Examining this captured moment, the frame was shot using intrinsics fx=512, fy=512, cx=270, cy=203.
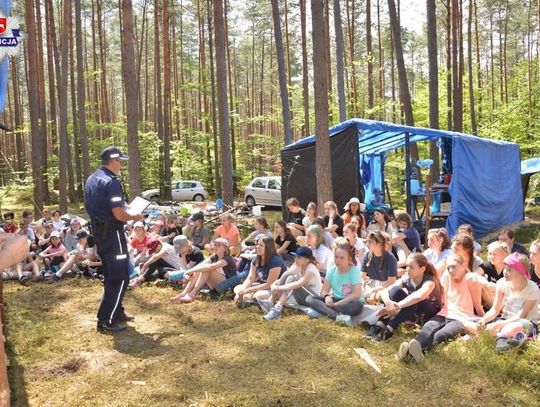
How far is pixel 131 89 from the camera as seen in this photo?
10.8 m

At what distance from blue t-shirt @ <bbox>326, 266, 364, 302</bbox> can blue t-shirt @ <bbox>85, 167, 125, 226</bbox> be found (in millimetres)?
2377

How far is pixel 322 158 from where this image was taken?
9.60m

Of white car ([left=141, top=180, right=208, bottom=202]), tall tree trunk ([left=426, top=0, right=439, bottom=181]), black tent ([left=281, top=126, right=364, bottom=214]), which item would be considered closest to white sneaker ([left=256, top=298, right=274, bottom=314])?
black tent ([left=281, top=126, right=364, bottom=214])

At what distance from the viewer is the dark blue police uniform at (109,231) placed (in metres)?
5.15

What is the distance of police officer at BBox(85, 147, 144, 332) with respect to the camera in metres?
5.14

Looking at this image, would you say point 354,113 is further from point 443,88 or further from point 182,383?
point 182,383

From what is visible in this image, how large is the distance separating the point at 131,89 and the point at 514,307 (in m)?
8.73

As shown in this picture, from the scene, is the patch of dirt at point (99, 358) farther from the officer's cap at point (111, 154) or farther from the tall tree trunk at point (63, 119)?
the tall tree trunk at point (63, 119)

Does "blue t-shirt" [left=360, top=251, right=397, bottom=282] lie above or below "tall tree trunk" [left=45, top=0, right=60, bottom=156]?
below

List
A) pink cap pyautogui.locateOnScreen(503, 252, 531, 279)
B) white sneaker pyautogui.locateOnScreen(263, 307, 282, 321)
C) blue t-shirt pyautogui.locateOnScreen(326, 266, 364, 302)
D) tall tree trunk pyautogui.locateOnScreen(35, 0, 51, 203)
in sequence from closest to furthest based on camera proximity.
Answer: pink cap pyautogui.locateOnScreen(503, 252, 531, 279) → blue t-shirt pyautogui.locateOnScreen(326, 266, 364, 302) → white sneaker pyautogui.locateOnScreen(263, 307, 282, 321) → tall tree trunk pyautogui.locateOnScreen(35, 0, 51, 203)

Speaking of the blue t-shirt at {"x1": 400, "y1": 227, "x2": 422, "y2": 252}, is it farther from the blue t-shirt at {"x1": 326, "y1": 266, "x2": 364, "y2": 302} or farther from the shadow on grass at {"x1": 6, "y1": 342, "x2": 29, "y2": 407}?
the shadow on grass at {"x1": 6, "y1": 342, "x2": 29, "y2": 407}

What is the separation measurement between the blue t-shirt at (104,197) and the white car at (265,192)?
46.0ft

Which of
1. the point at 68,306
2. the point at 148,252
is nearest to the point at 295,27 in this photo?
the point at 148,252

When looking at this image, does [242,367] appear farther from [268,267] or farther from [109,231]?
[268,267]
